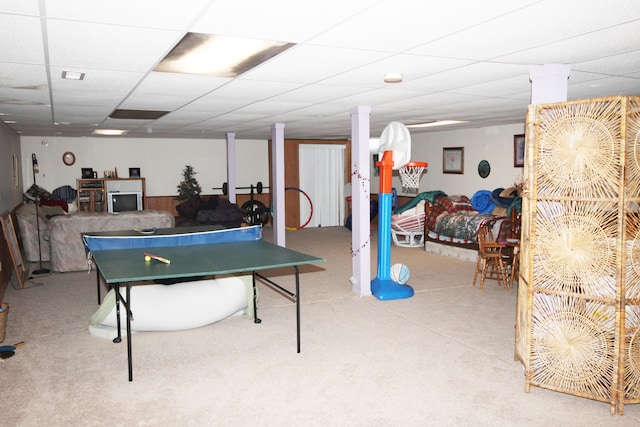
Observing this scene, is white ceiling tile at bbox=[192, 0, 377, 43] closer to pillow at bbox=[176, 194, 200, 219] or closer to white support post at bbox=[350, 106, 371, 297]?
white support post at bbox=[350, 106, 371, 297]

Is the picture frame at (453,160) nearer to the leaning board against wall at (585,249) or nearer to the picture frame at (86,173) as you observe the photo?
the leaning board against wall at (585,249)

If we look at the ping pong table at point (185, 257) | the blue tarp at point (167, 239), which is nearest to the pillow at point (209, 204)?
the ping pong table at point (185, 257)

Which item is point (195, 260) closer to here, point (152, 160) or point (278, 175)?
point (278, 175)

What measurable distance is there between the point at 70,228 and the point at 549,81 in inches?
252

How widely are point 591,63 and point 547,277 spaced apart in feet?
5.11

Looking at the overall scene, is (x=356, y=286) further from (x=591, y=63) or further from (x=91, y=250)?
(x=591, y=63)

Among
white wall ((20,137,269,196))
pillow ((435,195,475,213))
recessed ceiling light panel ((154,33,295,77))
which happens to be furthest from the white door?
recessed ceiling light panel ((154,33,295,77))

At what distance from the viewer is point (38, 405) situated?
328cm

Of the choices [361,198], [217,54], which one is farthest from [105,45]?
[361,198]

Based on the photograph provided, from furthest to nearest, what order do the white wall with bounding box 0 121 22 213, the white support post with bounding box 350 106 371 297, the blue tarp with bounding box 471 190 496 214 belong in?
1. the blue tarp with bounding box 471 190 496 214
2. the white wall with bounding box 0 121 22 213
3. the white support post with bounding box 350 106 371 297

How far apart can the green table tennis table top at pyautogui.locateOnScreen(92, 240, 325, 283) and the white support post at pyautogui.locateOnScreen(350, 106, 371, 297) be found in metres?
1.38

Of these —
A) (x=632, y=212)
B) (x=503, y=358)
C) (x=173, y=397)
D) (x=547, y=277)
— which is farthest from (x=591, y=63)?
(x=173, y=397)

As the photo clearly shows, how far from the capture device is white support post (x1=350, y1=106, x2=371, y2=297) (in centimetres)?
577

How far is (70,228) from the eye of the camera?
23.6ft
